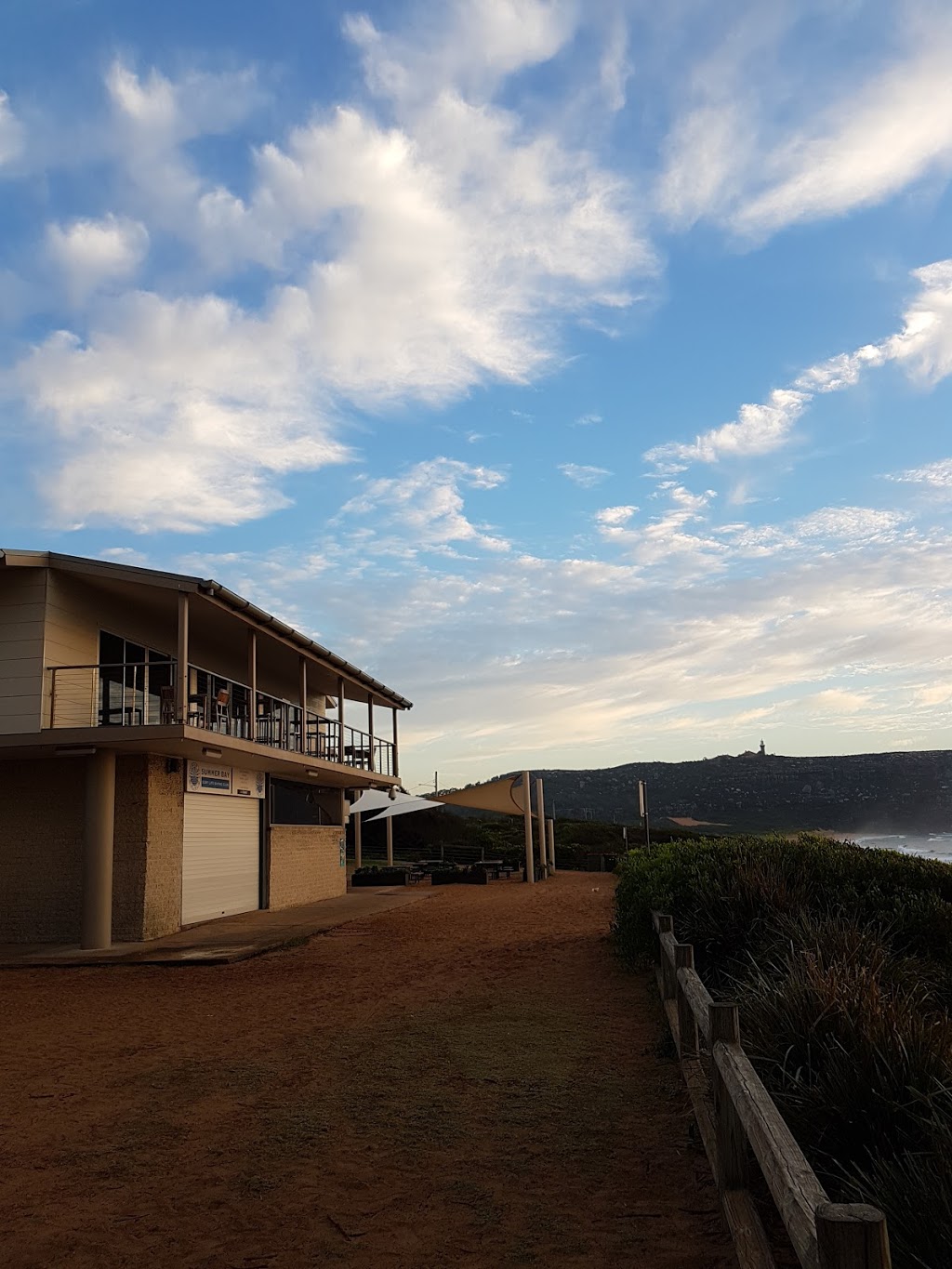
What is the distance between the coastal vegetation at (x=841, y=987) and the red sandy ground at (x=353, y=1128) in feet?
2.18

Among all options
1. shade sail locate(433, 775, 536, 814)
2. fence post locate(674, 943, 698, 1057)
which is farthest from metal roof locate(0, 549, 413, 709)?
shade sail locate(433, 775, 536, 814)

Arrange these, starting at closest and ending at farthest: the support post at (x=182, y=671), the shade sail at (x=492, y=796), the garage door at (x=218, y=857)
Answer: the support post at (x=182, y=671)
the garage door at (x=218, y=857)
the shade sail at (x=492, y=796)

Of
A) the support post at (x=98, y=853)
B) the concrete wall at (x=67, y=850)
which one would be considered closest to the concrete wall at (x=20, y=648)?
the support post at (x=98, y=853)

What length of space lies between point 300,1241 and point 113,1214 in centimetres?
97

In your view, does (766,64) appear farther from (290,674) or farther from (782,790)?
(782,790)

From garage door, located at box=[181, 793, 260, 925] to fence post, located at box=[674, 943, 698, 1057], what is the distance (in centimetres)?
1115

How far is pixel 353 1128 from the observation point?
17.6 ft

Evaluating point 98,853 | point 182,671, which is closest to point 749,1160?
point 182,671

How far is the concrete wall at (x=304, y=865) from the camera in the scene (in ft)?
65.2

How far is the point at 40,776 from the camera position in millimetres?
14711

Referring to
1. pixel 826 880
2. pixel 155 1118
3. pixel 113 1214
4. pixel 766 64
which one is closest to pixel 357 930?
pixel 826 880

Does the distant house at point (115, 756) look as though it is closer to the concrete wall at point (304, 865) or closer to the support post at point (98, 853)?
the support post at point (98, 853)

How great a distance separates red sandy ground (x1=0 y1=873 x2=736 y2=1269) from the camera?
12.9ft

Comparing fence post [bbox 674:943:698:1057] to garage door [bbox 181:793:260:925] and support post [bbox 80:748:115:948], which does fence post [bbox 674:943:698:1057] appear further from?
garage door [bbox 181:793:260:925]
